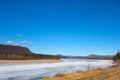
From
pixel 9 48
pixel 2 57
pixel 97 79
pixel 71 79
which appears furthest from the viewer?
pixel 9 48

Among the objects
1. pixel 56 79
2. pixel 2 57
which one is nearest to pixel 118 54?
pixel 2 57

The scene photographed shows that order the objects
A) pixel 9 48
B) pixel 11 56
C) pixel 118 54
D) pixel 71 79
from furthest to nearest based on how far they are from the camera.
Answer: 1. pixel 9 48
2. pixel 11 56
3. pixel 118 54
4. pixel 71 79

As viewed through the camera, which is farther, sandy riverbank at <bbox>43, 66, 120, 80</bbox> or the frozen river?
the frozen river

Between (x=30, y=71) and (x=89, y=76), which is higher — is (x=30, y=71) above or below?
above

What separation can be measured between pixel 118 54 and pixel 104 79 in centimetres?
8954

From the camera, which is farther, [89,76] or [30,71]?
[30,71]

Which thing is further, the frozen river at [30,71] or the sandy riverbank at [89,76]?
the frozen river at [30,71]

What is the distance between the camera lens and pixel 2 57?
116750mm

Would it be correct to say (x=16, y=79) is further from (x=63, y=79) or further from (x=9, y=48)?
(x=9, y=48)

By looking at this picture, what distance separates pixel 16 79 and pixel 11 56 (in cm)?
10602

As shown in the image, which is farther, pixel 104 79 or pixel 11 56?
pixel 11 56

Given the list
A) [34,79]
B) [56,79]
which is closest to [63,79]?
[56,79]

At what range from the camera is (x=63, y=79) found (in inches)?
901

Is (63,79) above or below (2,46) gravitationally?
below
